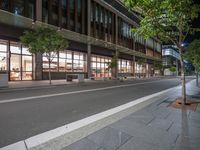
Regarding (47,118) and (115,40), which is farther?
(115,40)

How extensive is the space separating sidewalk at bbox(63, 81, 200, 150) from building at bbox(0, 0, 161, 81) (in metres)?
19.1

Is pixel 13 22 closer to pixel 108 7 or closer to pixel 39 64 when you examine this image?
pixel 39 64

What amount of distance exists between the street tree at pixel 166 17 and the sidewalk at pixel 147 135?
4247 millimetres

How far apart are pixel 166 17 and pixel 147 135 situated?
7.25 metres

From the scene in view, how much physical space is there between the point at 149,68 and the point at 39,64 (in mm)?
57924

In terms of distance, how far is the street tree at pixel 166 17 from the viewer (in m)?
10.3

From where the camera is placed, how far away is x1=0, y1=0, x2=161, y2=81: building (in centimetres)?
2905

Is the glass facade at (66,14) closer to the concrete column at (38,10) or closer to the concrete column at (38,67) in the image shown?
the concrete column at (38,10)

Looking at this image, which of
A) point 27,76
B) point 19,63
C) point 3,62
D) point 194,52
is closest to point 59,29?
point 19,63

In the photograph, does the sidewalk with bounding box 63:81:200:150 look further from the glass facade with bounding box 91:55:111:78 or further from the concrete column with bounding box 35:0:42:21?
the glass facade with bounding box 91:55:111:78

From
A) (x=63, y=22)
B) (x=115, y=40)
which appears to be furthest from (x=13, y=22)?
(x=115, y=40)

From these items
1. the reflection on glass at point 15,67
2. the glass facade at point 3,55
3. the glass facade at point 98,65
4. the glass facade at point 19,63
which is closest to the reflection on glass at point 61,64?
the glass facade at point 19,63

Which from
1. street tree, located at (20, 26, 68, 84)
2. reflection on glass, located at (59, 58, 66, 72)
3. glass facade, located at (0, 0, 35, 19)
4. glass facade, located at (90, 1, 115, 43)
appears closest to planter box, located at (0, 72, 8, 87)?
street tree, located at (20, 26, 68, 84)

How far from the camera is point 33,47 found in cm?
2442
